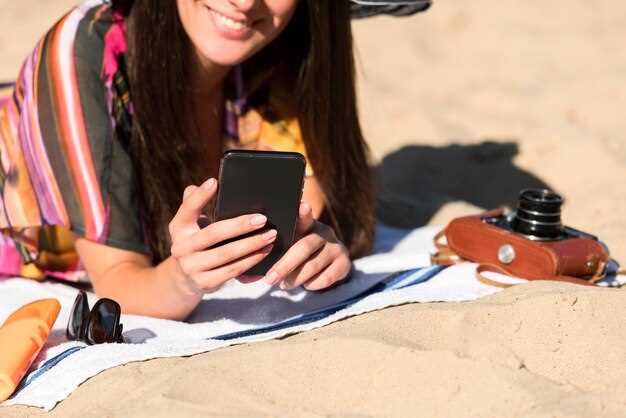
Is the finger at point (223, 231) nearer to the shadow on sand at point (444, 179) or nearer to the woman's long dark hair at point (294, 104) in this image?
the woman's long dark hair at point (294, 104)

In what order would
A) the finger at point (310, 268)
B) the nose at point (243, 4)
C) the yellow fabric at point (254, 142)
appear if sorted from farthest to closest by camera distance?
the yellow fabric at point (254, 142) → the nose at point (243, 4) → the finger at point (310, 268)

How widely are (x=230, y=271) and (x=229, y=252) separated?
5 cm

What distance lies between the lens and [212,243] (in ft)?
5.19

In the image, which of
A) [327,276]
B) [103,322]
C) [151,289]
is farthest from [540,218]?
[103,322]

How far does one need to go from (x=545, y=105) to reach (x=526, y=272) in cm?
179

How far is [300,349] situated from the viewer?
1.57m

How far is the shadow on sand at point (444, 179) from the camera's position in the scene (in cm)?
296

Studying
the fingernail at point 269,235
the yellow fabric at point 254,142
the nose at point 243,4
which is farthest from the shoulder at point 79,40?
the fingernail at point 269,235

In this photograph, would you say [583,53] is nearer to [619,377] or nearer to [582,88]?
[582,88]

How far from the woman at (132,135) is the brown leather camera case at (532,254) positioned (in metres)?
0.36

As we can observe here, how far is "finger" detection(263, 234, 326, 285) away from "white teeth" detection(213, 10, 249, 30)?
1.72 feet

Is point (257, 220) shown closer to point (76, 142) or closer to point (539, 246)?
point (76, 142)

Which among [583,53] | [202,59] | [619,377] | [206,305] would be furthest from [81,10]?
[583,53]

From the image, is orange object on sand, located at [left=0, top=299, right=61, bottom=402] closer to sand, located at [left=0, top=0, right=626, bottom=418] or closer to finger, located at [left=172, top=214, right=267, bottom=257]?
sand, located at [left=0, top=0, right=626, bottom=418]
